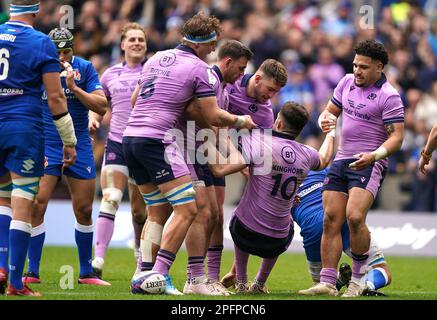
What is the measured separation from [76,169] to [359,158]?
3441 millimetres

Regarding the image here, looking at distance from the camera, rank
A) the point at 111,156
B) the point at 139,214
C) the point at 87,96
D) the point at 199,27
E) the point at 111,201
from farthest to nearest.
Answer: the point at 139,214 < the point at 111,156 < the point at 111,201 < the point at 87,96 < the point at 199,27

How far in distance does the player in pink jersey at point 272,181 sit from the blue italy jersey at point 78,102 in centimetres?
221

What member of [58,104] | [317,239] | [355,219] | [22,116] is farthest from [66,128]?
[317,239]

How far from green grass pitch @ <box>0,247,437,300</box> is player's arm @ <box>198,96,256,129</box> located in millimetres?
1724

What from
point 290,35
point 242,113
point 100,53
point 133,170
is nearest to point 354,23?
point 290,35

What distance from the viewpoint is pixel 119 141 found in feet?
44.8

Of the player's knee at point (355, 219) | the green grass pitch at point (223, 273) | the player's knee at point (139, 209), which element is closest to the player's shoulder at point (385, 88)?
the player's knee at point (355, 219)

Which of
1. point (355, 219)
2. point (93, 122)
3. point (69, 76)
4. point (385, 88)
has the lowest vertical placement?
point (355, 219)

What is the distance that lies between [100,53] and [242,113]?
11783 mm

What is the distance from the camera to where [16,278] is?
31.6ft

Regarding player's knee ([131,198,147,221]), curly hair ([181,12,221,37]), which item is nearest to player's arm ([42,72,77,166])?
curly hair ([181,12,221,37])

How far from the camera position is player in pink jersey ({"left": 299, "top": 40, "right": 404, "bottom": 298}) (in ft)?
35.6

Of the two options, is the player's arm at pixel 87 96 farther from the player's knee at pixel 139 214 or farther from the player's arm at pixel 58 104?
the player's knee at pixel 139 214

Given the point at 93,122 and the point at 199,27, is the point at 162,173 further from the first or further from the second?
the point at 93,122
